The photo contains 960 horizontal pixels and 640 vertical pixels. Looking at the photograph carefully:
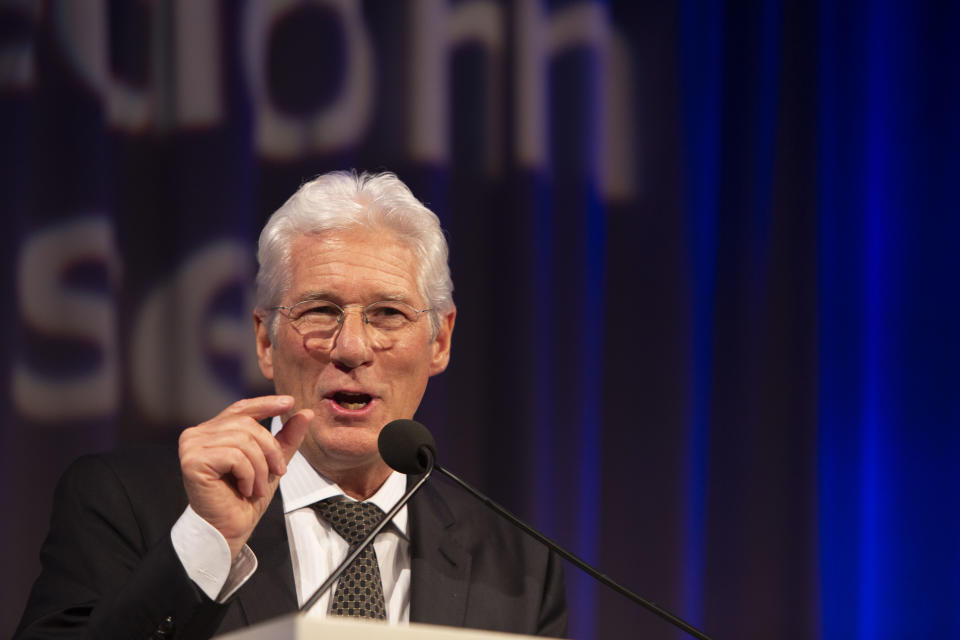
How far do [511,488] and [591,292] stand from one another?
22.6 inches

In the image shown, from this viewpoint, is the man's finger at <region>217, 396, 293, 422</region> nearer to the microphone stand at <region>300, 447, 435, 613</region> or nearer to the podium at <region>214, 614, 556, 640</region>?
the microphone stand at <region>300, 447, 435, 613</region>

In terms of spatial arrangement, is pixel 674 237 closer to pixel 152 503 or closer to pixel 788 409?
pixel 788 409

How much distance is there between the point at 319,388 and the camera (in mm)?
2084

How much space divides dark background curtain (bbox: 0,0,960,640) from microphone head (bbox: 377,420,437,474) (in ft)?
3.61

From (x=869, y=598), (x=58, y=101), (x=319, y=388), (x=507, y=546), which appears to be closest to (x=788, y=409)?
(x=869, y=598)

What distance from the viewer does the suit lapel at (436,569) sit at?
2.04 metres

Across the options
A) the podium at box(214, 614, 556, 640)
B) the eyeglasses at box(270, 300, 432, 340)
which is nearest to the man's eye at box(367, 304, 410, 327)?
the eyeglasses at box(270, 300, 432, 340)

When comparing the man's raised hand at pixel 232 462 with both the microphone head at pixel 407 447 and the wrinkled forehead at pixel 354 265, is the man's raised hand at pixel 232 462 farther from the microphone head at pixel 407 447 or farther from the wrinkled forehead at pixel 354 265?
the wrinkled forehead at pixel 354 265

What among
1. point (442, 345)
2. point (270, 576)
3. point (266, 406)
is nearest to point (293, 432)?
point (266, 406)

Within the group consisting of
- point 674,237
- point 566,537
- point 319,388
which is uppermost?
point 674,237

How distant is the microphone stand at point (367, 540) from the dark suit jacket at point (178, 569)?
0.74ft

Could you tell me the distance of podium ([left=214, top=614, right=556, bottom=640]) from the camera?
0.93 m

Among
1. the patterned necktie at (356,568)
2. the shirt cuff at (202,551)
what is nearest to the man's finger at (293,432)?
the shirt cuff at (202,551)

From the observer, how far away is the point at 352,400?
2129 mm
